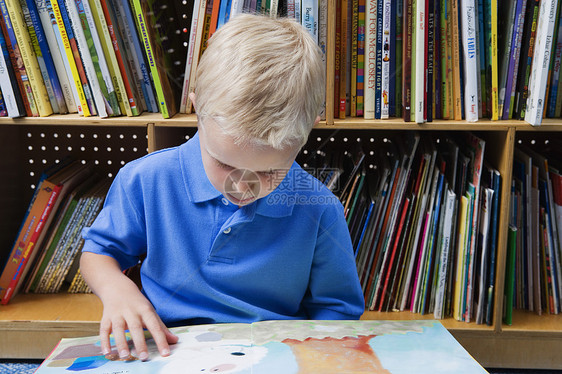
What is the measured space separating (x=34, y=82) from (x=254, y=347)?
82 cm

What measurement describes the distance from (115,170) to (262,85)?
3.13 feet

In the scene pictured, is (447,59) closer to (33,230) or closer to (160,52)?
(160,52)

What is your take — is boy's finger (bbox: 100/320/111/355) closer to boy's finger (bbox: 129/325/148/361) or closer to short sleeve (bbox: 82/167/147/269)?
boy's finger (bbox: 129/325/148/361)

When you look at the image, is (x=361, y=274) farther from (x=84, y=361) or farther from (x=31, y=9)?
(x=31, y=9)

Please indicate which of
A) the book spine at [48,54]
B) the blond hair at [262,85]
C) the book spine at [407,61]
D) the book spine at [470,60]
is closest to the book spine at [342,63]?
the book spine at [407,61]

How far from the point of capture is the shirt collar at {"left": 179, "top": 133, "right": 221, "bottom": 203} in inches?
29.5

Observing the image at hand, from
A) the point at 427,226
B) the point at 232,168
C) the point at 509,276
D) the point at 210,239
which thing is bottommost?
the point at 509,276

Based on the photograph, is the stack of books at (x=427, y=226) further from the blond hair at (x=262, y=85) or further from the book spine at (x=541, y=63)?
the blond hair at (x=262, y=85)

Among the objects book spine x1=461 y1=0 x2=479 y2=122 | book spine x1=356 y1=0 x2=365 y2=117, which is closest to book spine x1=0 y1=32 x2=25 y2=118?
book spine x1=356 y1=0 x2=365 y2=117

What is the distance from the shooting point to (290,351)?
60cm

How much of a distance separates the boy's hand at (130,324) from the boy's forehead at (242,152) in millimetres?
206

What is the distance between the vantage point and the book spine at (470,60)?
105cm

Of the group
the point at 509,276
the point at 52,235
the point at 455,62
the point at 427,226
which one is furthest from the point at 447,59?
the point at 52,235

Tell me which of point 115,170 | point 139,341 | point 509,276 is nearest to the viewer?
point 139,341
